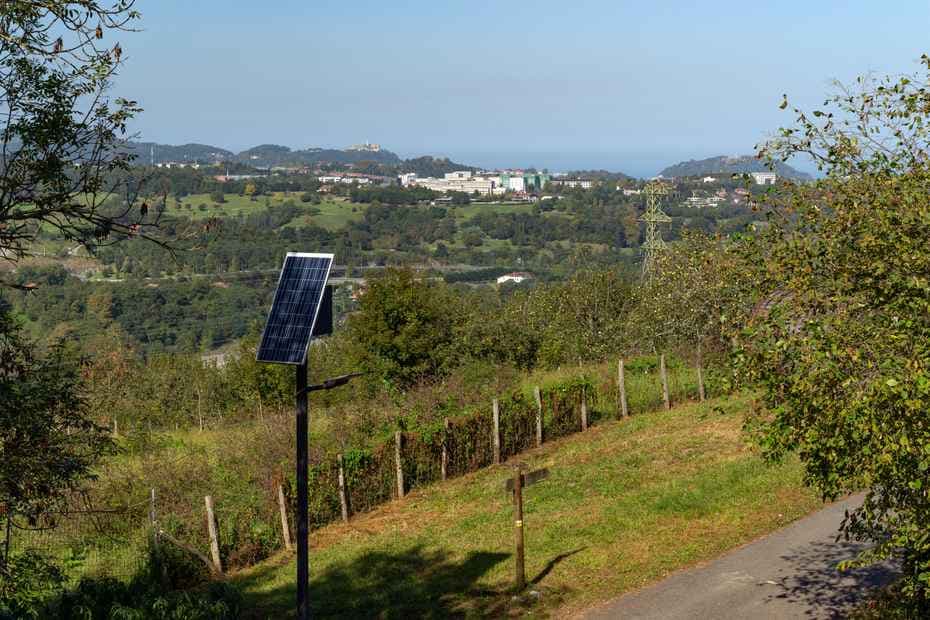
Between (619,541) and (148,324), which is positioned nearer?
(619,541)

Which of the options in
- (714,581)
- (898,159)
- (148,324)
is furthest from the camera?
(148,324)

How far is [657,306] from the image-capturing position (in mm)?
32562

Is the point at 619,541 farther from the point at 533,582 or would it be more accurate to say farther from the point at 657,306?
the point at 657,306

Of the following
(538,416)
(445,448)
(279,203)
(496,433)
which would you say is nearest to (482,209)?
(279,203)

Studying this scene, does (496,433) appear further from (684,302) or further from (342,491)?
(684,302)

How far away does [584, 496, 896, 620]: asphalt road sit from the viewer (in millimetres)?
13219

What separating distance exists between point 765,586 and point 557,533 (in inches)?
160

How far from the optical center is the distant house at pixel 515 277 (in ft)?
373

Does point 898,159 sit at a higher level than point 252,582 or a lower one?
higher

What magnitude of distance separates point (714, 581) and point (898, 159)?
280 inches

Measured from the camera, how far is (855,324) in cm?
873

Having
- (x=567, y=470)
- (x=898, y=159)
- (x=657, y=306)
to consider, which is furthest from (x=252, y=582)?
(x=657, y=306)

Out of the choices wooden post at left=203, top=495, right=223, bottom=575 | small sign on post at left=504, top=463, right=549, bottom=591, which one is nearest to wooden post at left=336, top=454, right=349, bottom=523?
wooden post at left=203, top=495, right=223, bottom=575

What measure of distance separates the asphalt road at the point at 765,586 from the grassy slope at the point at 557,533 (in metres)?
0.46
